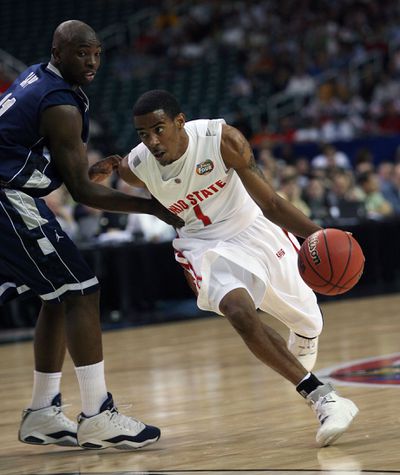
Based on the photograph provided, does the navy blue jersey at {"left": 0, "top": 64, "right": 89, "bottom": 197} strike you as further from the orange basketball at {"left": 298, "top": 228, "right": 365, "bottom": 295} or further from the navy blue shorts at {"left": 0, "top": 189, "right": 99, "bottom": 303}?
the orange basketball at {"left": 298, "top": 228, "right": 365, "bottom": 295}

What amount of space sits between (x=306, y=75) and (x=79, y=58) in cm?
1446

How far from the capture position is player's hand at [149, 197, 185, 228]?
5.24 m

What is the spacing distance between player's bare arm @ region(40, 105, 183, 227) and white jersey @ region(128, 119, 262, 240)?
1.26 feet

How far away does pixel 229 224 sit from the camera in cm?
543

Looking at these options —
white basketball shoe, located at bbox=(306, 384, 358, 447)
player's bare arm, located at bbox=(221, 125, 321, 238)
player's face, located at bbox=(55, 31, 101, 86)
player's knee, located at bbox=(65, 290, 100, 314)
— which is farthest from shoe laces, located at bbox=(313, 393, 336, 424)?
player's face, located at bbox=(55, 31, 101, 86)

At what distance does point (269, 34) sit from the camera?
20.6 m

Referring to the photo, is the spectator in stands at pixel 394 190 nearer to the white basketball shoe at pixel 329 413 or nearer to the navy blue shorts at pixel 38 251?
the white basketball shoe at pixel 329 413

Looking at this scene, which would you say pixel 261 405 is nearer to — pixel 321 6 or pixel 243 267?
pixel 243 267

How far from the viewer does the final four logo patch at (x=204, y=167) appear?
5.27 m

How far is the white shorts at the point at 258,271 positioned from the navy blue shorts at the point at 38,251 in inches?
23.6

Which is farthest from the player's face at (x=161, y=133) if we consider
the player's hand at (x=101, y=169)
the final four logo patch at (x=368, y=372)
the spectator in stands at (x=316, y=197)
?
the spectator in stands at (x=316, y=197)

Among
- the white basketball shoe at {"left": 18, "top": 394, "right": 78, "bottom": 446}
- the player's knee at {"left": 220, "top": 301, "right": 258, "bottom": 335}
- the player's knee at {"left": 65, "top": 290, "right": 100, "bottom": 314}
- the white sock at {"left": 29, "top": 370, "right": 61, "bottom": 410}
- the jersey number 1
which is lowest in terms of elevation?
the white basketball shoe at {"left": 18, "top": 394, "right": 78, "bottom": 446}

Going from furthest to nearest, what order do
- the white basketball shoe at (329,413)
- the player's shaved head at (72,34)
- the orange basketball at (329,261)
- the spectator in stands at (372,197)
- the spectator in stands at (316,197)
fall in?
the spectator in stands at (372,197) < the spectator in stands at (316,197) < the orange basketball at (329,261) < the player's shaved head at (72,34) < the white basketball shoe at (329,413)

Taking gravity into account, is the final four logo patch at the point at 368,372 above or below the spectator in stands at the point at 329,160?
below
